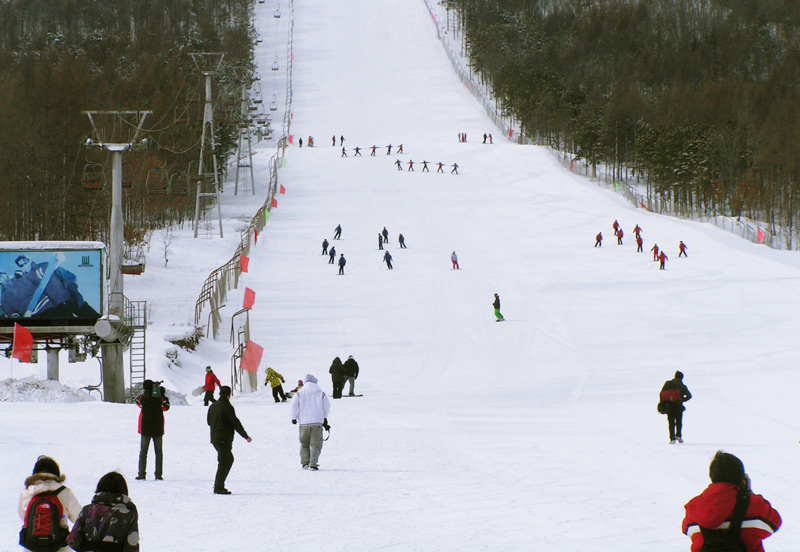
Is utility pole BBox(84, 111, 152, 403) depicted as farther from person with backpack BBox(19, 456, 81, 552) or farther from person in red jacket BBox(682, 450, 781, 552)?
person in red jacket BBox(682, 450, 781, 552)

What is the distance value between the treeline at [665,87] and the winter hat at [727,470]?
185 feet

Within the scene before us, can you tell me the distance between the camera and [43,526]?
16.7 feet

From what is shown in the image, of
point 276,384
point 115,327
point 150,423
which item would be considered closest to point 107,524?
point 150,423

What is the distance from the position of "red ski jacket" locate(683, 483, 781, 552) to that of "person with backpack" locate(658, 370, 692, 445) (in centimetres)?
860

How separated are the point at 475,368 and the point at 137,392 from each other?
8.08 metres

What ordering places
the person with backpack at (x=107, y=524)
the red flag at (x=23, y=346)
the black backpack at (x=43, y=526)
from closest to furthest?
1. the person with backpack at (x=107, y=524)
2. the black backpack at (x=43, y=526)
3. the red flag at (x=23, y=346)

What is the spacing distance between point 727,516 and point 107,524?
116 inches

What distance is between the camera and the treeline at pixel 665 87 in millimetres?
64625

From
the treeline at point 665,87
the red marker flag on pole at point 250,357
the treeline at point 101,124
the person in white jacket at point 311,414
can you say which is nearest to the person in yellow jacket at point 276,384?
the red marker flag on pole at point 250,357

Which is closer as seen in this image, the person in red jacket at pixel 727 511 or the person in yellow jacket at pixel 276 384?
the person in red jacket at pixel 727 511

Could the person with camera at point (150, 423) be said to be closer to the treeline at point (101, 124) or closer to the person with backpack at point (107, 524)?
the person with backpack at point (107, 524)

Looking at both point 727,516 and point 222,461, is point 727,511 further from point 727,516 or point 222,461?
point 222,461

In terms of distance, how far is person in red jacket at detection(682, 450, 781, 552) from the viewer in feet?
14.9

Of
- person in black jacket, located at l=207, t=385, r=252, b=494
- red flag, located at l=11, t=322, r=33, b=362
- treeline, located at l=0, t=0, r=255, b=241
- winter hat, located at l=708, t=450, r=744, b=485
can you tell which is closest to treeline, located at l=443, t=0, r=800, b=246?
treeline, located at l=0, t=0, r=255, b=241
